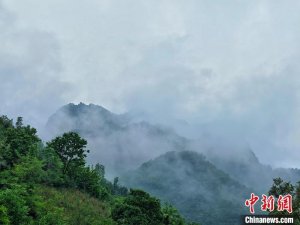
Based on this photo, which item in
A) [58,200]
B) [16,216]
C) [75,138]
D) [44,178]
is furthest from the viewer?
[75,138]

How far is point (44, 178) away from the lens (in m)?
51.9

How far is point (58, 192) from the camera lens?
50.1 m

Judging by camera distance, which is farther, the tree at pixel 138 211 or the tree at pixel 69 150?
the tree at pixel 69 150

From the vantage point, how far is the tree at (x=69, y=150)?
60031 mm

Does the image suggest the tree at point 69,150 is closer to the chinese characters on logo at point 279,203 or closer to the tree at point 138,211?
the tree at point 138,211

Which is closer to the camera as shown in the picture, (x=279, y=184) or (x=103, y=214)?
(x=279, y=184)

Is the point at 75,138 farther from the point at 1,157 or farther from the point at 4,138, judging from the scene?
the point at 1,157

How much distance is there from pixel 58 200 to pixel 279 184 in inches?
970

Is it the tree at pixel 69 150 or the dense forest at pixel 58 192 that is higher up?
the tree at pixel 69 150

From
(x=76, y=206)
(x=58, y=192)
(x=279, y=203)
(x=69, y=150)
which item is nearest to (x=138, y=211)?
(x=76, y=206)

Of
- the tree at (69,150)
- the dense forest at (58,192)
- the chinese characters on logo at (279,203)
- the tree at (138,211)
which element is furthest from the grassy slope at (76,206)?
the chinese characters on logo at (279,203)

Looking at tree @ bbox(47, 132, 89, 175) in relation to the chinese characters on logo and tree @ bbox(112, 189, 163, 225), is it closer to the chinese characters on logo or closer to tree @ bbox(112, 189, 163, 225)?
tree @ bbox(112, 189, 163, 225)

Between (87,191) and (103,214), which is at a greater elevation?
(87,191)

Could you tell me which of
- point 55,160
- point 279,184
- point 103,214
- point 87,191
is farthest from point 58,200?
point 279,184
